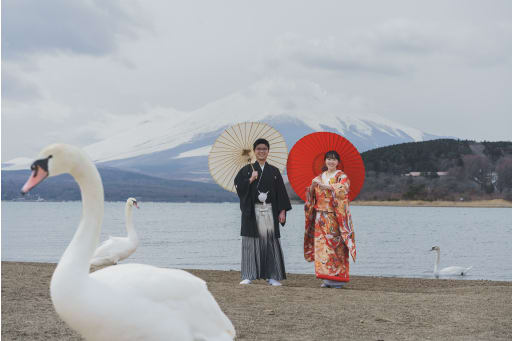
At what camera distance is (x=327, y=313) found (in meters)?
7.76

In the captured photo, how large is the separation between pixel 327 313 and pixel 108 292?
14.4 feet

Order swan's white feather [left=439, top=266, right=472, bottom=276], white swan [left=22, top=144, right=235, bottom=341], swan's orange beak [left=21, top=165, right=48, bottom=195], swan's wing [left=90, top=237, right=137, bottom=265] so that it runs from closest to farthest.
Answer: swan's orange beak [left=21, top=165, right=48, bottom=195] → white swan [left=22, top=144, right=235, bottom=341] → swan's wing [left=90, top=237, right=137, bottom=265] → swan's white feather [left=439, top=266, right=472, bottom=276]

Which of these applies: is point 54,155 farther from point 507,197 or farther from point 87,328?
point 507,197

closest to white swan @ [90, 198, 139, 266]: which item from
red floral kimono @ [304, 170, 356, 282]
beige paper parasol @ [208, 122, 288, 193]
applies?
beige paper parasol @ [208, 122, 288, 193]

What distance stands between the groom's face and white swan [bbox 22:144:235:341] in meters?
6.22

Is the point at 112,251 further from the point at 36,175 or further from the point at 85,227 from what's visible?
the point at 36,175

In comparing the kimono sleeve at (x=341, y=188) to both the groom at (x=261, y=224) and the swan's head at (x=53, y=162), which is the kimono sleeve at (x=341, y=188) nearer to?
the groom at (x=261, y=224)

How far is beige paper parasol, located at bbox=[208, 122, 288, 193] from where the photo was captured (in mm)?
11234

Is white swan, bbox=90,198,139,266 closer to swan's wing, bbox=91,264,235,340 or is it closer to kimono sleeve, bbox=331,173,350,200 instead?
kimono sleeve, bbox=331,173,350,200

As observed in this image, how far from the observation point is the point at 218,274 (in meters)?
12.7

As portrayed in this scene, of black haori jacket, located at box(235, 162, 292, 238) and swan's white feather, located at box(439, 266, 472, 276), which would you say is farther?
swan's white feather, located at box(439, 266, 472, 276)

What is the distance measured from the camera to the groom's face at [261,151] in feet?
34.7

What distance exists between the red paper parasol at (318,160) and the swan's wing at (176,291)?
21.2 ft

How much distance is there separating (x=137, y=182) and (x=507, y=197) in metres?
112
